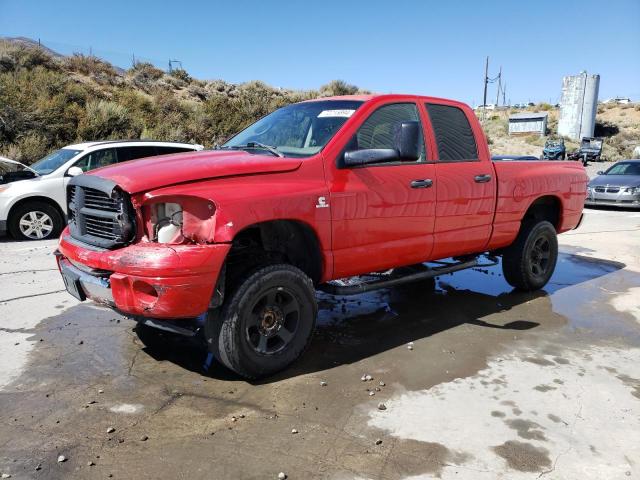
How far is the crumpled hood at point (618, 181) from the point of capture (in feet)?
46.9

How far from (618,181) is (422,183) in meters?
12.5

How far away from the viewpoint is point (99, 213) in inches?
143

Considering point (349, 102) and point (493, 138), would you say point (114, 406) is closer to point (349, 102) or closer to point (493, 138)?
point (349, 102)

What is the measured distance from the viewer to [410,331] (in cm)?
488

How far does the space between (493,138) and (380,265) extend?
47840mm

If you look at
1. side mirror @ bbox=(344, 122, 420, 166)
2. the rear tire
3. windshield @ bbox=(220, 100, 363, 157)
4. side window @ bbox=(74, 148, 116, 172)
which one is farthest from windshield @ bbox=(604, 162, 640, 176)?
side mirror @ bbox=(344, 122, 420, 166)

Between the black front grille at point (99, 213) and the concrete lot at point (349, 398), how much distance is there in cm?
102

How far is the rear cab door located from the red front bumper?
2.30m

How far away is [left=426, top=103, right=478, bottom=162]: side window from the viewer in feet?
16.2

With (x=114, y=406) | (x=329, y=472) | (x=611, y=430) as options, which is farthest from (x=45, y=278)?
(x=611, y=430)

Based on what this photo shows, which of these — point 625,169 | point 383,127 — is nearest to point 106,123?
point 383,127

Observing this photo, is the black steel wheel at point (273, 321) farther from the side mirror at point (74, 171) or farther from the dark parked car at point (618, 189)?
the dark parked car at point (618, 189)

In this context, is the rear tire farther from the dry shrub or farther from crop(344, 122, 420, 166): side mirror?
the dry shrub

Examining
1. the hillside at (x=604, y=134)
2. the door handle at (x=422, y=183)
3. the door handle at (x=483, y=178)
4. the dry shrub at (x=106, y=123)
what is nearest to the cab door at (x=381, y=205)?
the door handle at (x=422, y=183)
